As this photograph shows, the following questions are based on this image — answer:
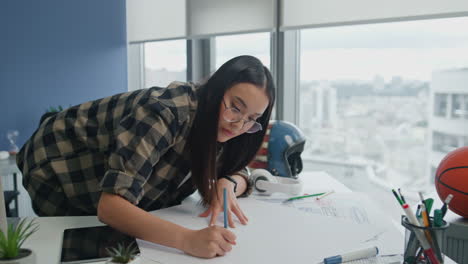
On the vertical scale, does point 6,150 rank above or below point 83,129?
below

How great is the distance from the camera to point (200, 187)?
1.16 meters

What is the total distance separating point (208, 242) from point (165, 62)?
2760mm

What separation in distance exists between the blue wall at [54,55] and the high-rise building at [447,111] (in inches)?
103

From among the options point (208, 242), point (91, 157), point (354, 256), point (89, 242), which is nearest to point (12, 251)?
point (89, 242)

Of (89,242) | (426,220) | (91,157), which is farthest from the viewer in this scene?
(91,157)

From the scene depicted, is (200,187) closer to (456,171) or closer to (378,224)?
(378,224)

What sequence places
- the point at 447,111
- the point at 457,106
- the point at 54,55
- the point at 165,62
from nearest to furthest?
the point at 457,106 → the point at 447,111 → the point at 54,55 → the point at 165,62

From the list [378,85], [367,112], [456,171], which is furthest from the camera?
[367,112]

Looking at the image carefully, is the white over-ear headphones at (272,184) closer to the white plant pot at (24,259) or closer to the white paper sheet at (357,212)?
the white paper sheet at (357,212)

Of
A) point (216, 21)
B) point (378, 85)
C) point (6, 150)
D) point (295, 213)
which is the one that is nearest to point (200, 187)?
point (295, 213)

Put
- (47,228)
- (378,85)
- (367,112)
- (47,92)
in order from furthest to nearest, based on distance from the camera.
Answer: (47,92) → (367,112) → (378,85) → (47,228)

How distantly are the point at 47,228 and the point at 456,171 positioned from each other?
1168 millimetres

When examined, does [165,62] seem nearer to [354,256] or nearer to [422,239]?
[354,256]

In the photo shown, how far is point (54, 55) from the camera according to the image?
306 centimetres
